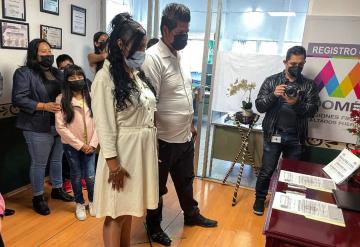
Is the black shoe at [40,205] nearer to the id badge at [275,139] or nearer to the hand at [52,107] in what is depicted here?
the hand at [52,107]

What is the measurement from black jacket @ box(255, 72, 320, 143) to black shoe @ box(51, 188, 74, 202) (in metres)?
1.84

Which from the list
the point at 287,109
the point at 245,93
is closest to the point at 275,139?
the point at 287,109

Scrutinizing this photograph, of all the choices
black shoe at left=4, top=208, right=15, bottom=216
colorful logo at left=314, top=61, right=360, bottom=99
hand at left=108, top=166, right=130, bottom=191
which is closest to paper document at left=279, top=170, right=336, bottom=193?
hand at left=108, top=166, right=130, bottom=191

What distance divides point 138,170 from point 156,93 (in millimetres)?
523

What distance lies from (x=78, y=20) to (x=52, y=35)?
42cm

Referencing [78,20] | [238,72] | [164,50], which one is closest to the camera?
[164,50]

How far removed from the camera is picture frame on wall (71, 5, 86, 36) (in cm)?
322

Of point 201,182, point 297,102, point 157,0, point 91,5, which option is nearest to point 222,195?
point 201,182

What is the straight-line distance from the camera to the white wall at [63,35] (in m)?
2.63

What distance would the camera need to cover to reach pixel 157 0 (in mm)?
3400

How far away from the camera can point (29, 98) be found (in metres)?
2.46

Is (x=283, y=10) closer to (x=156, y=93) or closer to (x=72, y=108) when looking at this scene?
(x=156, y=93)

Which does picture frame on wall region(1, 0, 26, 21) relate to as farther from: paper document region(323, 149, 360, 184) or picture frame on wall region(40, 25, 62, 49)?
paper document region(323, 149, 360, 184)

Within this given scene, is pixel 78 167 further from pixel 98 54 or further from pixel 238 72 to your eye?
pixel 238 72
